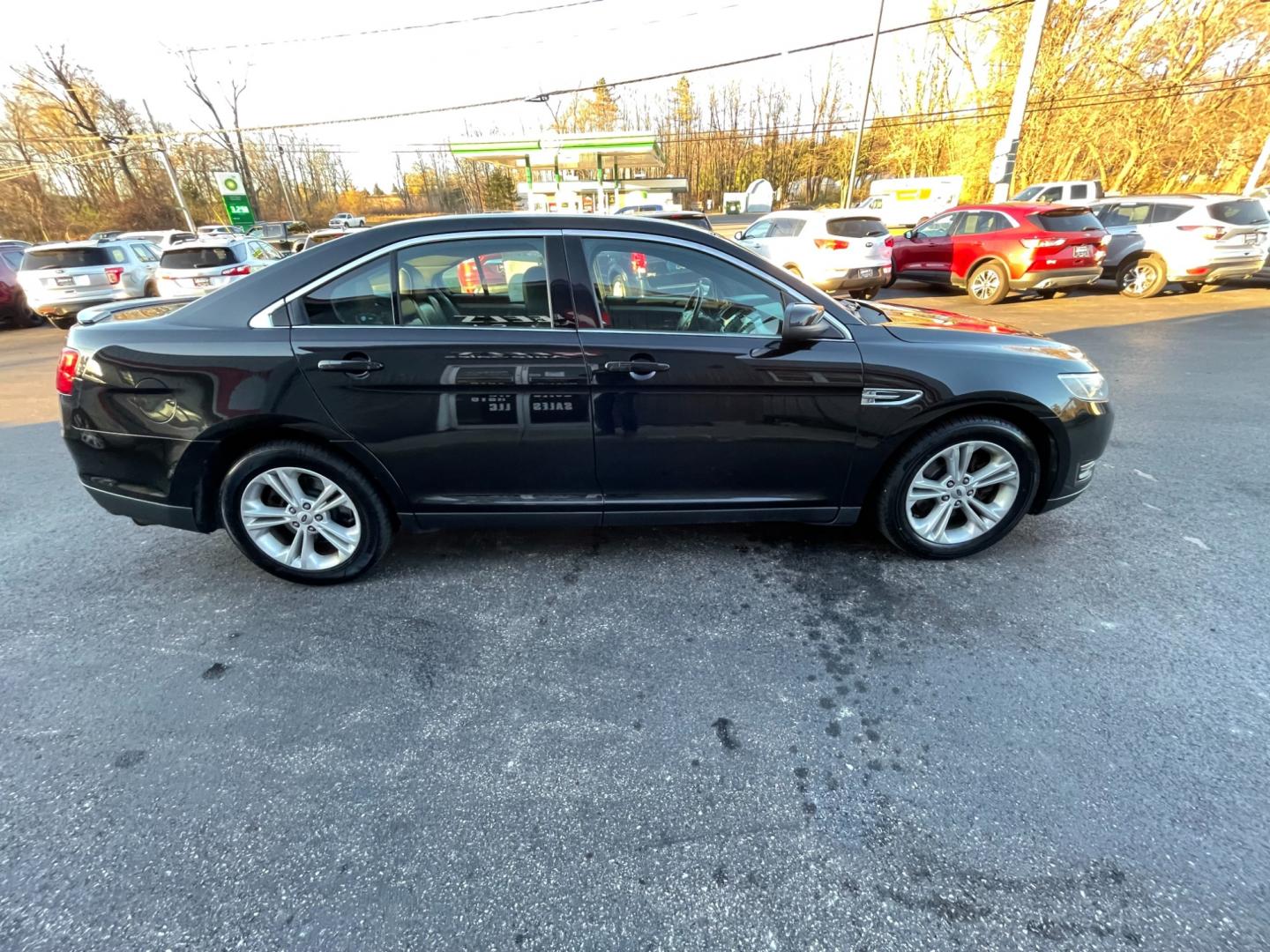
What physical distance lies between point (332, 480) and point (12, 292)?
14.6 meters

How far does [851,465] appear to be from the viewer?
9.18ft

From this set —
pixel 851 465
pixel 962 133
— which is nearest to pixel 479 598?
pixel 851 465

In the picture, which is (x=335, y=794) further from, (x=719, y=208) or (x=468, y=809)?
(x=719, y=208)

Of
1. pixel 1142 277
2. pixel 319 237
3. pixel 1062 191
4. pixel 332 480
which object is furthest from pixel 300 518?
pixel 1062 191

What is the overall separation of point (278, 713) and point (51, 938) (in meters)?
0.76

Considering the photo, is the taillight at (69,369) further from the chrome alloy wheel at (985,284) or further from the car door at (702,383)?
the chrome alloy wheel at (985,284)

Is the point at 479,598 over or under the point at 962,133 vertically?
under

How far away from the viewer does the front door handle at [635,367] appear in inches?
101

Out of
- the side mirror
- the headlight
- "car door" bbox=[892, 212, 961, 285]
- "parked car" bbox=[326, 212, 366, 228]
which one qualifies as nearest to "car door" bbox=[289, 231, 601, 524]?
the side mirror

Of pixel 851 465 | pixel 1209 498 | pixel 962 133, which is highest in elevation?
pixel 962 133

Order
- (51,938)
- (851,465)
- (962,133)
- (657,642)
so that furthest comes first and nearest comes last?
(962,133), (851,465), (657,642), (51,938)

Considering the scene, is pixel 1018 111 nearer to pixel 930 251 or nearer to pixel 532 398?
pixel 930 251

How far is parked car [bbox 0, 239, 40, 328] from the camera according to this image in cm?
1159

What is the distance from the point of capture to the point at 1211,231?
9.80 metres
